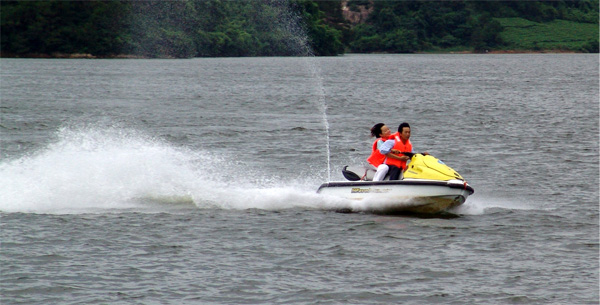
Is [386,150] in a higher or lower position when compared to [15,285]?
higher

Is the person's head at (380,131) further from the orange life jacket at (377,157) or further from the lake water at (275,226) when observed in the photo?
the lake water at (275,226)

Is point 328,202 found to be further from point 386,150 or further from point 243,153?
point 243,153

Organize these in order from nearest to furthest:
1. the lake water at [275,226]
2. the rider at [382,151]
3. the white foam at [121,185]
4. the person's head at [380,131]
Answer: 1. the lake water at [275,226]
2. the rider at [382,151]
3. the person's head at [380,131]
4. the white foam at [121,185]

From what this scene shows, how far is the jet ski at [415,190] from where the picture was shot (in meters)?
16.0

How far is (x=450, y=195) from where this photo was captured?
16.1m

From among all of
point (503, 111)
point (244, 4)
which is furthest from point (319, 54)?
point (503, 111)

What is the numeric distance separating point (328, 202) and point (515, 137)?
17422mm

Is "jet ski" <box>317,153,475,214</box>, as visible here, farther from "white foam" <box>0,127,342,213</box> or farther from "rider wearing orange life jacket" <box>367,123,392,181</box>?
"white foam" <box>0,127,342,213</box>

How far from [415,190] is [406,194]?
0.19m

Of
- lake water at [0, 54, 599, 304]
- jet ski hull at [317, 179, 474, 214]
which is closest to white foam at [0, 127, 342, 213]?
lake water at [0, 54, 599, 304]

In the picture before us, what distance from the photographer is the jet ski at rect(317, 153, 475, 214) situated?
16016 millimetres

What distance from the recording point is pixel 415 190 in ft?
52.8

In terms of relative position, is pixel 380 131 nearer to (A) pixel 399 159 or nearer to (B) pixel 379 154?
(B) pixel 379 154

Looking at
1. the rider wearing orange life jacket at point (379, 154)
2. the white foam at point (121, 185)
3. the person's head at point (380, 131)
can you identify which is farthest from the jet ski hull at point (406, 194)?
the person's head at point (380, 131)
